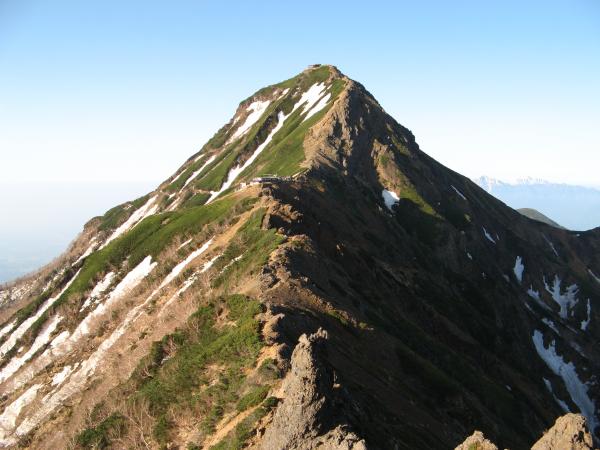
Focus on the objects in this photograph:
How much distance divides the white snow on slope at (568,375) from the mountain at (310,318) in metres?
0.46

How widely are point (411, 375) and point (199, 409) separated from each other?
17.1m

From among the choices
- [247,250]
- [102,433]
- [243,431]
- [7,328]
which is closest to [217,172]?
[7,328]

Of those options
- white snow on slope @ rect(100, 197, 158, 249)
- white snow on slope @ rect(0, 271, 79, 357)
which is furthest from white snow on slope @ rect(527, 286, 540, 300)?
white snow on slope @ rect(0, 271, 79, 357)

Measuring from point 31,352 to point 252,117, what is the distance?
106421 millimetres

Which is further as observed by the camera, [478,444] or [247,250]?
[247,250]

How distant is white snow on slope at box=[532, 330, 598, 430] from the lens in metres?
85.8

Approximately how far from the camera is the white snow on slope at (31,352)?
6439cm

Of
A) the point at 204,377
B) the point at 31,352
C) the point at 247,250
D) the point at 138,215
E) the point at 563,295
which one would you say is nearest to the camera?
the point at 204,377

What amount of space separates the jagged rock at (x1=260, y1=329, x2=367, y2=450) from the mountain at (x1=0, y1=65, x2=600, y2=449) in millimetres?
72

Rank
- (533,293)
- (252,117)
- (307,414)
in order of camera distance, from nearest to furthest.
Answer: (307,414)
(533,293)
(252,117)

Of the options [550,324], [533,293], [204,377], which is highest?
[204,377]

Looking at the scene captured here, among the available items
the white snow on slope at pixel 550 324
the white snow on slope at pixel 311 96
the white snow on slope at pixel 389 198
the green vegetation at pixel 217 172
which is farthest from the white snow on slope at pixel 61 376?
the white snow on slope at pixel 550 324

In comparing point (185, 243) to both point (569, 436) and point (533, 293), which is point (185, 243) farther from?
point (533, 293)

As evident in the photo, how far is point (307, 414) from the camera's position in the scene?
17.3 meters
